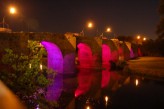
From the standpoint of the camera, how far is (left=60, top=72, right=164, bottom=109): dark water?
12734 mm

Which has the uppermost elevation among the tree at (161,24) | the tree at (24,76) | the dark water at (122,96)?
the tree at (161,24)

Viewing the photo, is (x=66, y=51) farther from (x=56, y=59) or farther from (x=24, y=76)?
(x=24, y=76)

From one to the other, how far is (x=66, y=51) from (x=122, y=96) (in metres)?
9.46

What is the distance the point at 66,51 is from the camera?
75.2 ft

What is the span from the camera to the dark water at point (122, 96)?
501 inches

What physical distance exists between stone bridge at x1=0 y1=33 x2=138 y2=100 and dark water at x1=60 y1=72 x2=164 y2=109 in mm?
901

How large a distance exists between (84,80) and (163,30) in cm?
929

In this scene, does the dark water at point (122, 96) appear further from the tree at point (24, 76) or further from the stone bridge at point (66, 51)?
the tree at point (24, 76)

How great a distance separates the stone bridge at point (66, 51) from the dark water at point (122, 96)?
90 cm

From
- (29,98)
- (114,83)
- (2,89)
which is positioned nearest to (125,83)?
(114,83)

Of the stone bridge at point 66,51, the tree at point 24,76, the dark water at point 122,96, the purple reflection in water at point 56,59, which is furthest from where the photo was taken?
the purple reflection in water at point 56,59

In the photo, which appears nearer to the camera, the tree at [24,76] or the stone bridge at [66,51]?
the tree at [24,76]

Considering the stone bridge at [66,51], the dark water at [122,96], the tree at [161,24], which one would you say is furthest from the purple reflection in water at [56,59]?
the tree at [161,24]

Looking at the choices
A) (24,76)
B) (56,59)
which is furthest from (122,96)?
(56,59)
